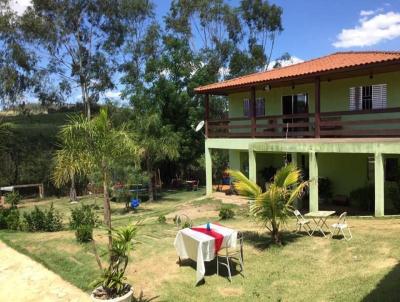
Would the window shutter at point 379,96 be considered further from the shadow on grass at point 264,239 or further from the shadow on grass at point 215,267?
the shadow on grass at point 215,267

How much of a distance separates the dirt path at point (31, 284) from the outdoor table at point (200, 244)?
2.19 m

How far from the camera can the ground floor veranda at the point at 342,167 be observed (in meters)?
13.5

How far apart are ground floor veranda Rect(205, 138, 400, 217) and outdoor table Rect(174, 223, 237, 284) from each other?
5.65 meters

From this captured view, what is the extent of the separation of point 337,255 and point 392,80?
371 inches

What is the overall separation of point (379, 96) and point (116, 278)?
13.2m

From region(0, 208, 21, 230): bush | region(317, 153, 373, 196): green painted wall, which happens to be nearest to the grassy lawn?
region(0, 208, 21, 230): bush

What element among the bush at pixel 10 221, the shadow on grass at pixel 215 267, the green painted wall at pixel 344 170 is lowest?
the shadow on grass at pixel 215 267

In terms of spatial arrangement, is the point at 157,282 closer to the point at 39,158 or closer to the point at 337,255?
the point at 337,255

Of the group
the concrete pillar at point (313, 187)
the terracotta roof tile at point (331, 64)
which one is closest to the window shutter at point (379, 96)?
the terracotta roof tile at point (331, 64)

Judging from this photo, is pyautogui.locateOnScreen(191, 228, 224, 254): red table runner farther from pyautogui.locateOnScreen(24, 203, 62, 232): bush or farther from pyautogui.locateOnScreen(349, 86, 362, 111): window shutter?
pyautogui.locateOnScreen(349, 86, 362, 111): window shutter

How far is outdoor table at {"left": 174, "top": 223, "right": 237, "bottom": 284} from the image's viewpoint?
28.1 ft

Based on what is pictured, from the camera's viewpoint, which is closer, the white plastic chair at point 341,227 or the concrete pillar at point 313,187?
the white plastic chair at point 341,227

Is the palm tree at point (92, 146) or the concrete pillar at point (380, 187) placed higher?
the palm tree at point (92, 146)

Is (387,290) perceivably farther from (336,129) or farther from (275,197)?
(336,129)
